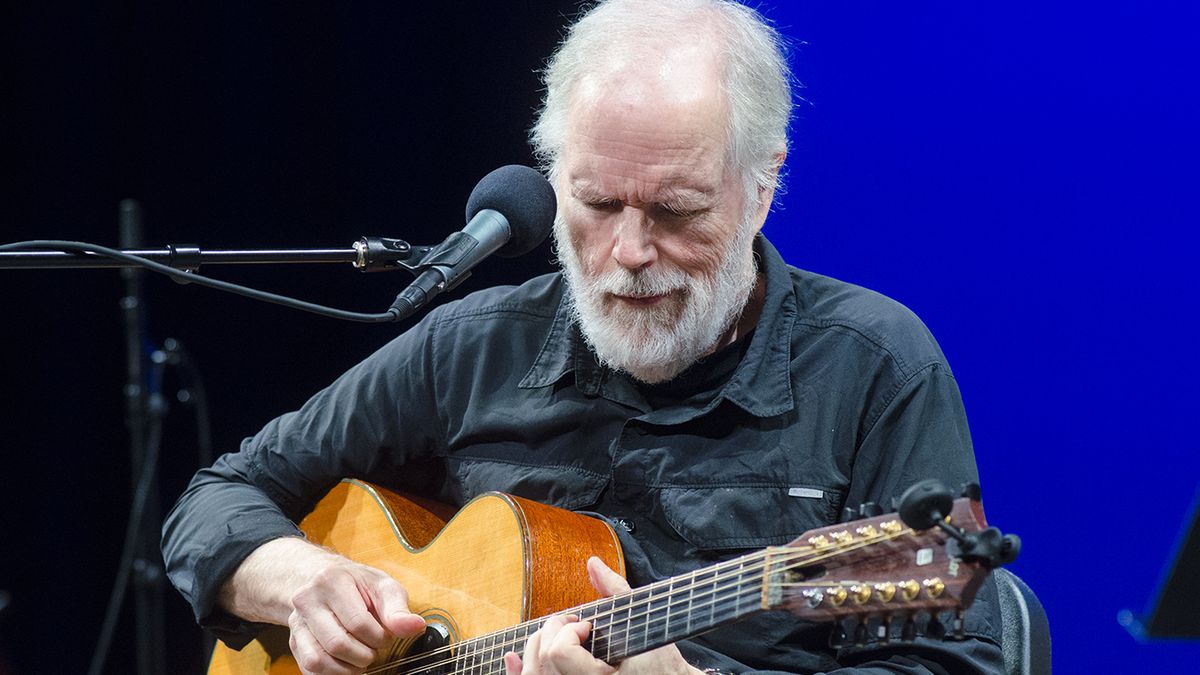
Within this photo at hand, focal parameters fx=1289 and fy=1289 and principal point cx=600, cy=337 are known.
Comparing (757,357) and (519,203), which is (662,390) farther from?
(519,203)

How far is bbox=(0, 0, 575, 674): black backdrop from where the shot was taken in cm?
462

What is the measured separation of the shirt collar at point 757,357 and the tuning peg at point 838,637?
0.73 m

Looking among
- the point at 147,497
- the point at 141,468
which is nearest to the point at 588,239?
the point at 141,468

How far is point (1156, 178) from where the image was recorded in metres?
3.41

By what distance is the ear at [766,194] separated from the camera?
8.69 ft

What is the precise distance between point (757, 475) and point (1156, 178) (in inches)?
66.1

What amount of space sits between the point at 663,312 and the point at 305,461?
953mm

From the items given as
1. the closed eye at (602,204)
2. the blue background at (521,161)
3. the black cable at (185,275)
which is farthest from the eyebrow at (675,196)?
the blue background at (521,161)

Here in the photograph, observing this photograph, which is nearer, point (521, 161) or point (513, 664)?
point (513, 664)

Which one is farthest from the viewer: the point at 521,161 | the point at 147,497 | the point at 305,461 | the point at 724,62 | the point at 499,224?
the point at 521,161

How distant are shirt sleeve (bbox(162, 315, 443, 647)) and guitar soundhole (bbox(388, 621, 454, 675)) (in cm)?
48

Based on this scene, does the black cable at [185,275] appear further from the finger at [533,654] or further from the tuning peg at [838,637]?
the tuning peg at [838,637]

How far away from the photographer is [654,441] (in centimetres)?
255

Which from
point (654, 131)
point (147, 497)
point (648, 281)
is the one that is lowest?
point (147, 497)
